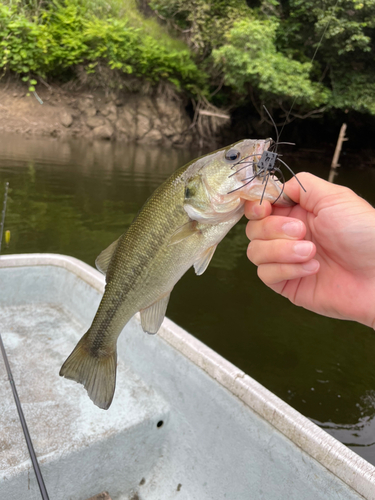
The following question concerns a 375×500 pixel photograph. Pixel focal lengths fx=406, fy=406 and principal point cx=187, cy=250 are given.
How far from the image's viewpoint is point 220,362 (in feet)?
8.73

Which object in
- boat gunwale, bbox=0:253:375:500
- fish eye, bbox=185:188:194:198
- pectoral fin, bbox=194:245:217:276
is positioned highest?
fish eye, bbox=185:188:194:198

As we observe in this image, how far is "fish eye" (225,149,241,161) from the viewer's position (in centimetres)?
159

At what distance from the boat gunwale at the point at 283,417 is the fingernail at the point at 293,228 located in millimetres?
1130

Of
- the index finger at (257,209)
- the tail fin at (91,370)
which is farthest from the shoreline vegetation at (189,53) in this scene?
the tail fin at (91,370)

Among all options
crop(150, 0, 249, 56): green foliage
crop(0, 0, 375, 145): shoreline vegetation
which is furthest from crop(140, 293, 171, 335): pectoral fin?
crop(150, 0, 249, 56): green foliage

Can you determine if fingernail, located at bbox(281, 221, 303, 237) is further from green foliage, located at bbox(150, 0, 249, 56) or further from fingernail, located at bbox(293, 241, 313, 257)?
green foliage, located at bbox(150, 0, 249, 56)

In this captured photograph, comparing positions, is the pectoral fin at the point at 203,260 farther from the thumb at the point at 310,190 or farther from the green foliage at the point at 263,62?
the green foliage at the point at 263,62

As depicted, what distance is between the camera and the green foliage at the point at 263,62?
1953 cm

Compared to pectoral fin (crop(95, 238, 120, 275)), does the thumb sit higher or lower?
higher

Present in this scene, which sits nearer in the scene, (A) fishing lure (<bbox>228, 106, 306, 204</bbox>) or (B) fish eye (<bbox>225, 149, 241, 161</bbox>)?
(A) fishing lure (<bbox>228, 106, 306, 204</bbox>)

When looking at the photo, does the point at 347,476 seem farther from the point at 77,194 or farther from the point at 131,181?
the point at 131,181

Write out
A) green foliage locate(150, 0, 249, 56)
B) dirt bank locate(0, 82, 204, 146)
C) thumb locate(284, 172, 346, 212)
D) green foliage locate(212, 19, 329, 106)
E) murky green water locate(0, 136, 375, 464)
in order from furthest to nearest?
green foliage locate(150, 0, 249, 56) < dirt bank locate(0, 82, 204, 146) < green foliage locate(212, 19, 329, 106) < murky green water locate(0, 136, 375, 464) < thumb locate(284, 172, 346, 212)

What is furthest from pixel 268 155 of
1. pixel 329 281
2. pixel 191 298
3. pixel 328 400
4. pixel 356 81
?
pixel 356 81

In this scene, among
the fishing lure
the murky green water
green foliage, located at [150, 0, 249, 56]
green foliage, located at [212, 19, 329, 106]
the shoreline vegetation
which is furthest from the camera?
green foliage, located at [150, 0, 249, 56]
